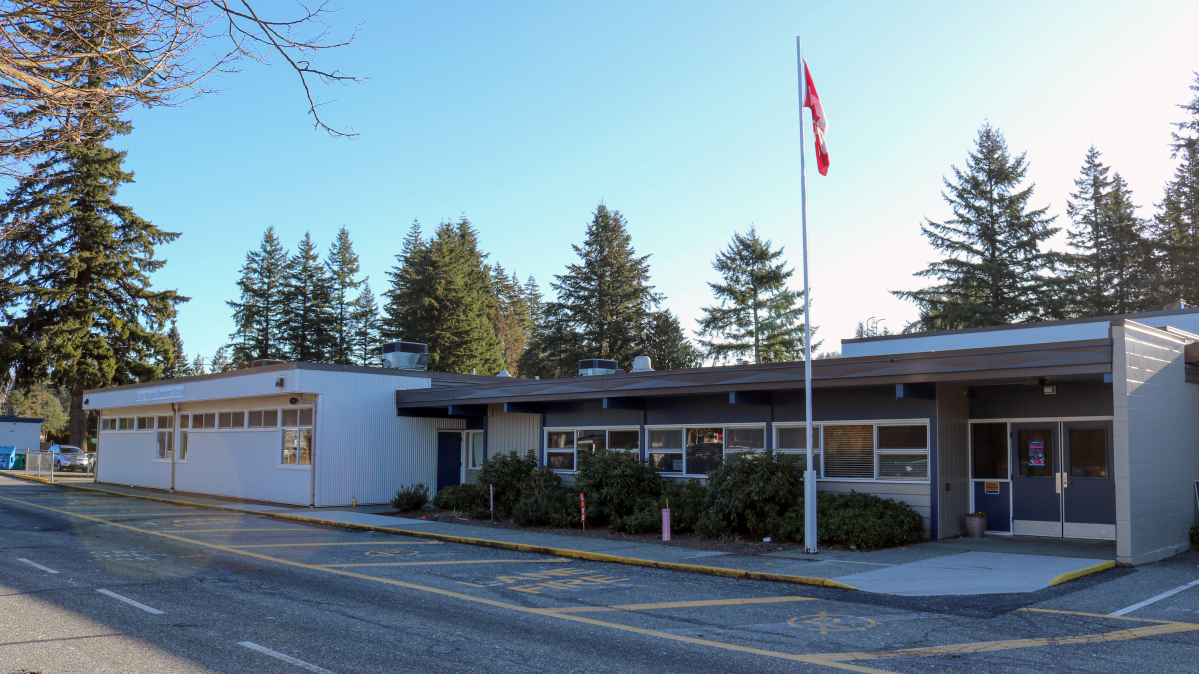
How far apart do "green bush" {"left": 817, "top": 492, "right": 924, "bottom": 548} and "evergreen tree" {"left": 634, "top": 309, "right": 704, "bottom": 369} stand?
39.8m

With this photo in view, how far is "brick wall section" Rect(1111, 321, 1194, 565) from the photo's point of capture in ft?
43.4

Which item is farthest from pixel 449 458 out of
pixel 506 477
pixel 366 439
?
pixel 506 477

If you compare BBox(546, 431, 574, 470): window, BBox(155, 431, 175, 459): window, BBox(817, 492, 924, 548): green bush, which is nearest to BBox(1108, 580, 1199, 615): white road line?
BBox(817, 492, 924, 548): green bush

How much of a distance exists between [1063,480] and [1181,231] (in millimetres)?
41036

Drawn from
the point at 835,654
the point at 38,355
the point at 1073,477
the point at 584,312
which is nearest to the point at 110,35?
the point at 835,654

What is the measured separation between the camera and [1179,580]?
12.0 m

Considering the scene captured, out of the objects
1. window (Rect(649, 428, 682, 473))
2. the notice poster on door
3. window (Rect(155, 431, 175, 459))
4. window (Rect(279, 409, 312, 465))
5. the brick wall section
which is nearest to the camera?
the brick wall section

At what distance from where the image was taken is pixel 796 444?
18062 mm

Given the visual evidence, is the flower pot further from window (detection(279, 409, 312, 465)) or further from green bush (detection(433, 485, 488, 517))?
window (detection(279, 409, 312, 465))

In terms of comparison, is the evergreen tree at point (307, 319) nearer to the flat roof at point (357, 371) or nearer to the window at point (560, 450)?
the flat roof at point (357, 371)

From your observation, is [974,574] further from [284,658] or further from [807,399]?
[284,658]

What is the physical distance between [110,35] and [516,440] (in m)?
18.4

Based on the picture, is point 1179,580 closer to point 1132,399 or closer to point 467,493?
point 1132,399

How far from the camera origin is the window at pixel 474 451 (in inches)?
1045
